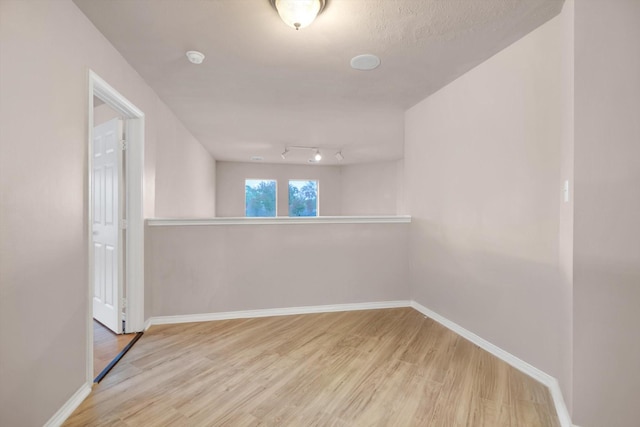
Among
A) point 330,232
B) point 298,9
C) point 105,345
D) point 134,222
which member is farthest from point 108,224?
point 298,9

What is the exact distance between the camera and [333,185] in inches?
344

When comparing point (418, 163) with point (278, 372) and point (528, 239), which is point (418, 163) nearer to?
point (528, 239)

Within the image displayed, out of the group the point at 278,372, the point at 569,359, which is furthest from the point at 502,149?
the point at 278,372

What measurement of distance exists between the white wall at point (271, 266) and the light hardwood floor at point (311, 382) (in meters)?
0.39

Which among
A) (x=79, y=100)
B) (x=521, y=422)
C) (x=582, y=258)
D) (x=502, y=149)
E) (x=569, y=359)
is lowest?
(x=521, y=422)

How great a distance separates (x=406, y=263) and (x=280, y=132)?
2.80 metres

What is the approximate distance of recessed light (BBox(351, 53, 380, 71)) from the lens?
7.91 ft

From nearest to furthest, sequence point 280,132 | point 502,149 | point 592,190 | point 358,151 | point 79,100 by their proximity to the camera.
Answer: point 592,190
point 79,100
point 502,149
point 280,132
point 358,151

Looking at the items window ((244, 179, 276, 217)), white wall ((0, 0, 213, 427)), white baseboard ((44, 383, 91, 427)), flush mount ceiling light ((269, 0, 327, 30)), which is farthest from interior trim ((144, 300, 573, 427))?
window ((244, 179, 276, 217))

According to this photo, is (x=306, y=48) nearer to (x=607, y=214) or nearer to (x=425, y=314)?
(x=607, y=214)

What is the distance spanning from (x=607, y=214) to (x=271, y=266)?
270cm

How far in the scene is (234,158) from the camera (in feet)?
24.3

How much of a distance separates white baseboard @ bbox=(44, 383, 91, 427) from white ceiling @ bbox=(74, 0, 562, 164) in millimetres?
2238

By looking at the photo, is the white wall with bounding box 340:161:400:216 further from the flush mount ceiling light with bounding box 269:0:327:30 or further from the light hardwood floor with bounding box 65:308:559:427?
the flush mount ceiling light with bounding box 269:0:327:30
